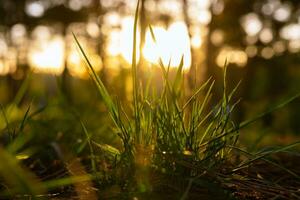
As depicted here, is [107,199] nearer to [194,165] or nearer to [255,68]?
[194,165]

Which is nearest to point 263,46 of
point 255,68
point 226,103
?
point 255,68

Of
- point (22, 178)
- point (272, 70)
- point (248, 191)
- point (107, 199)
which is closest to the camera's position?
point (22, 178)

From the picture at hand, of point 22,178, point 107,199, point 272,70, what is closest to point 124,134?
point 107,199

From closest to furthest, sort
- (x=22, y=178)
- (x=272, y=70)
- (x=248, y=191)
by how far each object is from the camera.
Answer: (x=22, y=178) < (x=248, y=191) < (x=272, y=70)

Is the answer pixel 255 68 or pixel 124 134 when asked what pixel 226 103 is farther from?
pixel 255 68

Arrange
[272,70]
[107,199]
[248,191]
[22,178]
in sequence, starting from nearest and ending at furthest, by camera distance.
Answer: [22,178] → [107,199] → [248,191] → [272,70]

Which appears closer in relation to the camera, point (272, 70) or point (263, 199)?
point (263, 199)

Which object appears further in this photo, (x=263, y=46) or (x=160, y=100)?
(x=263, y=46)

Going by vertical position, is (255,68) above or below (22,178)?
below

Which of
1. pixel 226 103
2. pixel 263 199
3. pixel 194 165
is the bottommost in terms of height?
pixel 263 199
